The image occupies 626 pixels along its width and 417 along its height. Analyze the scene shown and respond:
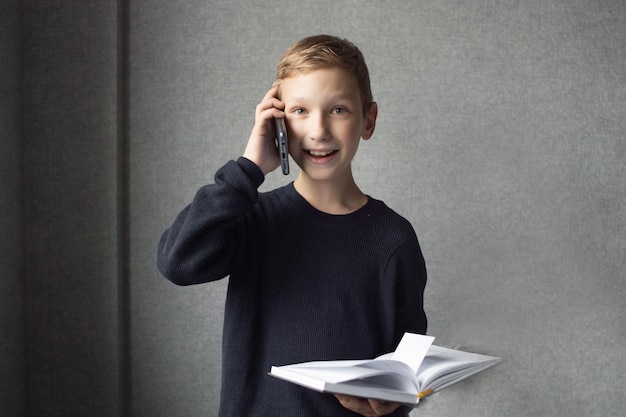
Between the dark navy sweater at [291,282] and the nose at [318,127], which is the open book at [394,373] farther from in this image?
the nose at [318,127]

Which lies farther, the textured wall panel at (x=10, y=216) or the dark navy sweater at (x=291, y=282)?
the textured wall panel at (x=10, y=216)

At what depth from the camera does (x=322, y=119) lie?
3.55ft

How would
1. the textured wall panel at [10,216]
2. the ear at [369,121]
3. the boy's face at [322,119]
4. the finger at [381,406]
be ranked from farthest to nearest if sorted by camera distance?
1. the textured wall panel at [10,216]
2. the ear at [369,121]
3. the boy's face at [322,119]
4. the finger at [381,406]

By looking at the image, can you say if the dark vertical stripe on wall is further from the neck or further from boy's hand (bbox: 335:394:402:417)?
boy's hand (bbox: 335:394:402:417)

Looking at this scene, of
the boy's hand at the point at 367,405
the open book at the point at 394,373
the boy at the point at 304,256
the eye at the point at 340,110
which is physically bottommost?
the boy's hand at the point at 367,405

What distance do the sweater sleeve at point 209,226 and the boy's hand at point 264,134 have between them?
0.03 m

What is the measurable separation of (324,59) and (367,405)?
592 mm

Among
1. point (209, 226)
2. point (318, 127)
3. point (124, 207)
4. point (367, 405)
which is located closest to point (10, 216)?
point (124, 207)

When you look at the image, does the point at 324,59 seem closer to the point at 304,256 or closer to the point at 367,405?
the point at 304,256

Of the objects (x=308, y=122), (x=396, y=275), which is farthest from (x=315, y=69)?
(x=396, y=275)

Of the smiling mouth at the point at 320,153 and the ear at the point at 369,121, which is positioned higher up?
the ear at the point at 369,121

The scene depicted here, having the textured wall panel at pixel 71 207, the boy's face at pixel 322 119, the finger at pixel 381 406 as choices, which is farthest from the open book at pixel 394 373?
the textured wall panel at pixel 71 207

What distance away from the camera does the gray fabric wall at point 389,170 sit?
6.06ft

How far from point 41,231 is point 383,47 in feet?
3.84
